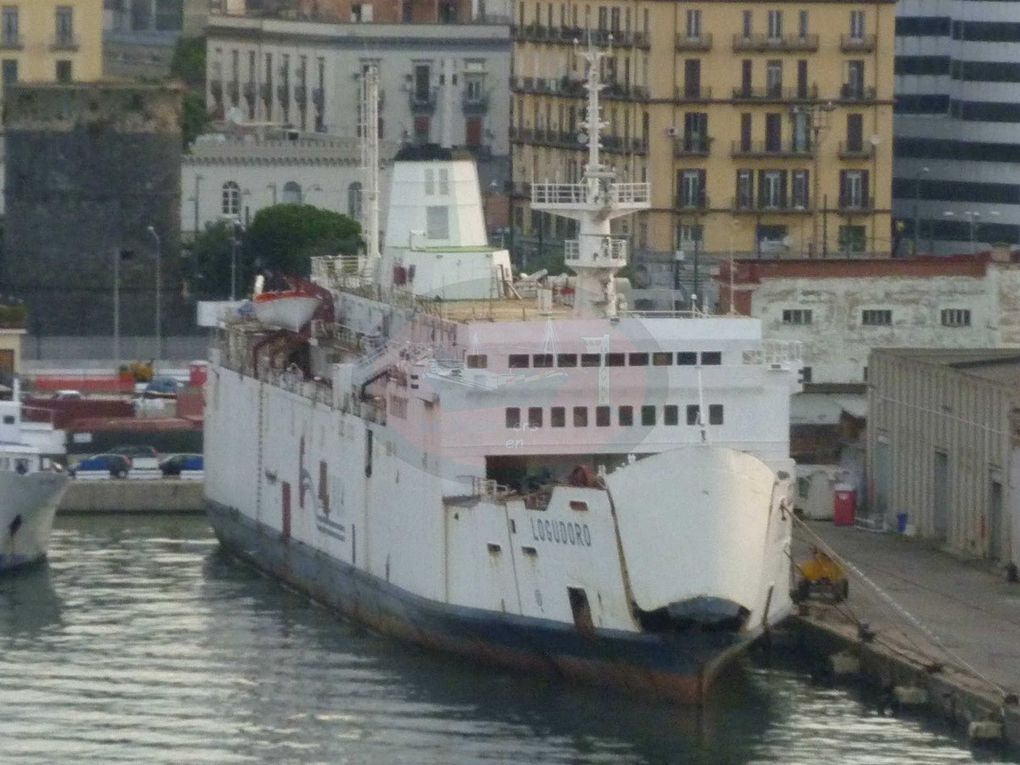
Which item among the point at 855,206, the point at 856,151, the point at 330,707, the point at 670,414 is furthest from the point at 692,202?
the point at 330,707

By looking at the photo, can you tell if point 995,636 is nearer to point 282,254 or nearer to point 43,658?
point 43,658

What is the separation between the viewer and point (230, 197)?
109 m

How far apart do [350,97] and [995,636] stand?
73976 millimetres

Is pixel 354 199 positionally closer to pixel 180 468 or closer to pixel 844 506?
pixel 180 468

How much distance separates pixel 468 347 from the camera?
1984 inches

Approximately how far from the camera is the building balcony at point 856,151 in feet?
311

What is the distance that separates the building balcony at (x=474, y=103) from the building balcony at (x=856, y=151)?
86.9 ft

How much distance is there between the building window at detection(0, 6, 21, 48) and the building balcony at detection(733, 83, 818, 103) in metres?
23.0

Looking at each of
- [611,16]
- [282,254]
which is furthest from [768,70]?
[282,254]

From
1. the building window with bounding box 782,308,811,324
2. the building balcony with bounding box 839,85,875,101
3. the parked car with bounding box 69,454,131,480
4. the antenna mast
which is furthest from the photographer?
the building balcony with bounding box 839,85,875,101

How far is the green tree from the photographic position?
96.6 metres

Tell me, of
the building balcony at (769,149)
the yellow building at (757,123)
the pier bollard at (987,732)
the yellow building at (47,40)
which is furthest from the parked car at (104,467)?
the yellow building at (47,40)

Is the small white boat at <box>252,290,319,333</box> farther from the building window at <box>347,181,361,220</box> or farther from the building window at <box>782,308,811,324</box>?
the building window at <box>347,181,361,220</box>

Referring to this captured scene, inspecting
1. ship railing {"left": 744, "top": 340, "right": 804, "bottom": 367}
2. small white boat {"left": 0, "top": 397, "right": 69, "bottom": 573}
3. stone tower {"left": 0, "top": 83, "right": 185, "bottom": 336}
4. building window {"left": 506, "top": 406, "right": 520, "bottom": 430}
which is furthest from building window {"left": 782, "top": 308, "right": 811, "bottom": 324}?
Result: stone tower {"left": 0, "top": 83, "right": 185, "bottom": 336}
